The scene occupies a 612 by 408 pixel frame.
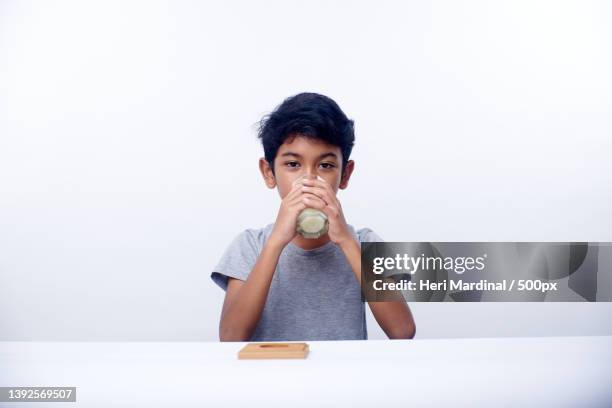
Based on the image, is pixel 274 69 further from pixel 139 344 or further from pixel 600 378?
pixel 600 378

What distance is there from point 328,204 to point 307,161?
84 mm

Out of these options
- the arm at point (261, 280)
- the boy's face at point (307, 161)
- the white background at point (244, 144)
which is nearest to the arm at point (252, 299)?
the arm at point (261, 280)

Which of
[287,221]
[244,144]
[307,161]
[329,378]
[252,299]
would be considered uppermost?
[244,144]

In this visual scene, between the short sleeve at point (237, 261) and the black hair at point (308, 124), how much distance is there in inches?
5.3

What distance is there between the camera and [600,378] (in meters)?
0.44

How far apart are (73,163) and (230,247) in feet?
1.19

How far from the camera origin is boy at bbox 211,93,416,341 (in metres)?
0.87

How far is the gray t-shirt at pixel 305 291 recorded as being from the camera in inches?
37.1

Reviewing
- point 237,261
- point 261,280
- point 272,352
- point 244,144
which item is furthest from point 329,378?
point 244,144

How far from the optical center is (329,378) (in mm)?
435

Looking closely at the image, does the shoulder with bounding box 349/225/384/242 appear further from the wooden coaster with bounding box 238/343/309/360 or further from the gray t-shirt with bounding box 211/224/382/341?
the wooden coaster with bounding box 238/343/309/360

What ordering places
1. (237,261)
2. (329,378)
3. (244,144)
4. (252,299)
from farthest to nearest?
(244,144) < (237,261) < (252,299) < (329,378)

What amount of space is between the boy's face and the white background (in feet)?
0.76

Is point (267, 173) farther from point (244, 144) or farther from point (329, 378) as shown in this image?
point (329, 378)
